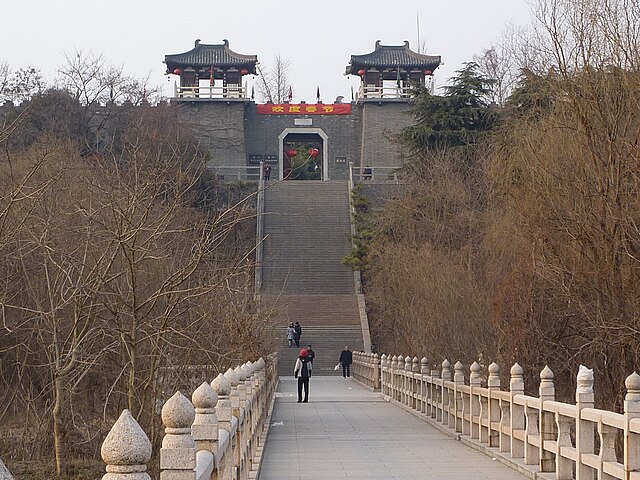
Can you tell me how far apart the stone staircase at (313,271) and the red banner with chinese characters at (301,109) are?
7871mm

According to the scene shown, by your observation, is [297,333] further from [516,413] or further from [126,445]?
[126,445]

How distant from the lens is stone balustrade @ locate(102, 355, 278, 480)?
12.2 ft

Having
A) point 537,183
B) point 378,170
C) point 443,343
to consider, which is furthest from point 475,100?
point 537,183

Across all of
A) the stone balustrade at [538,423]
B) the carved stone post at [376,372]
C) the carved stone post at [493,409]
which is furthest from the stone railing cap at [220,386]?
the carved stone post at [376,372]

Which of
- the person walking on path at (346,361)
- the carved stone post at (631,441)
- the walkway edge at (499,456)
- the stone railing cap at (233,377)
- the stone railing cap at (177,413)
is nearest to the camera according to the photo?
the stone railing cap at (177,413)

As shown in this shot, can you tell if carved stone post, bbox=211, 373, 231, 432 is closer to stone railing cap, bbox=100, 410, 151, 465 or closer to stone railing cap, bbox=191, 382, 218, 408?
stone railing cap, bbox=191, 382, 218, 408

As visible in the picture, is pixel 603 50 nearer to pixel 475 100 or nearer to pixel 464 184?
pixel 464 184

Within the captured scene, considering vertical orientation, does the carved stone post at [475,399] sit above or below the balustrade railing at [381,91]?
below

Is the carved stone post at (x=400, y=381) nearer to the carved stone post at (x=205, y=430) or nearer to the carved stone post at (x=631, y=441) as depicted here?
the carved stone post at (x=631, y=441)

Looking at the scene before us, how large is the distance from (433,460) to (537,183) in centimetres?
457

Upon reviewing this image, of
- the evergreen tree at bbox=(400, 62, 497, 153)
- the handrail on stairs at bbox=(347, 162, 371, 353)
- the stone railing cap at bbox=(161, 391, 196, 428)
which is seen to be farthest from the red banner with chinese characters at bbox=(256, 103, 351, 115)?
the stone railing cap at bbox=(161, 391, 196, 428)

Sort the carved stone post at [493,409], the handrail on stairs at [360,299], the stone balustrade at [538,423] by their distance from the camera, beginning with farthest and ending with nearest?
the handrail on stairs at [360,299] → the carved stone post at [493,409] → the stone balustrade at [538,423]

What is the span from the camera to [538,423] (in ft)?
39.0

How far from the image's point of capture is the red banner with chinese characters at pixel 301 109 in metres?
68.4
